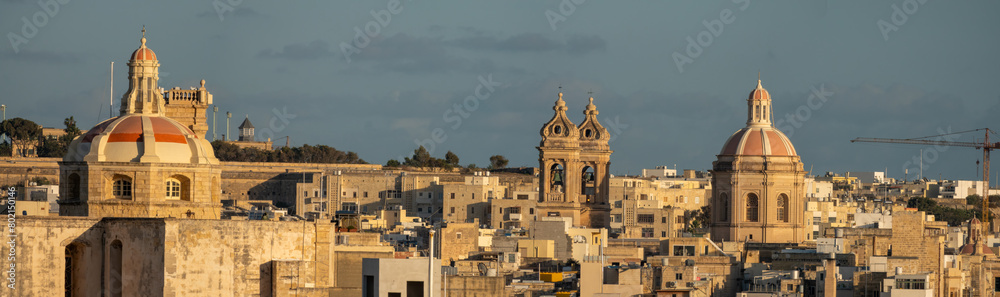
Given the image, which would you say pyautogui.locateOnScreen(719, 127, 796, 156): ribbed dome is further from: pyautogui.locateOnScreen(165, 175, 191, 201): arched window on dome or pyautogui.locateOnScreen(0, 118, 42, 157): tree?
pyautogui.locateOnScreen(0, 118, 42, 157): tree

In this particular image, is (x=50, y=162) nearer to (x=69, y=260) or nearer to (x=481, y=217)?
(x=481, y=217)

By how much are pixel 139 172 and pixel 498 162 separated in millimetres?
119569

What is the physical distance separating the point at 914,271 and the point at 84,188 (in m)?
30.5

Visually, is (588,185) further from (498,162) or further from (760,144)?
(498,162)

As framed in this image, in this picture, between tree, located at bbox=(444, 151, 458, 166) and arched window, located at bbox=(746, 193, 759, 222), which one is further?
tree, located at bbox=(444, 151, 458, 166)

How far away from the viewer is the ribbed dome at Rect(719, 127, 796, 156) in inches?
3260

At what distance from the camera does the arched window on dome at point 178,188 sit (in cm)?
4656

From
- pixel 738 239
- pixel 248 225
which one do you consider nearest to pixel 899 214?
pixel 738 239

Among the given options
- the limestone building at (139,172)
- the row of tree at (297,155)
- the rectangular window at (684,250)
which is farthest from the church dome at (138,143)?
the row of tree at (297,155)

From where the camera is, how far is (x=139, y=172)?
45938 mm

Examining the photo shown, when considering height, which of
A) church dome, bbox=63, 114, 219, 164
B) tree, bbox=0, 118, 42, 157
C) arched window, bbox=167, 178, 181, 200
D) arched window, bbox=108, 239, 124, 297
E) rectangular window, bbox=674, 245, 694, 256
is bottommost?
rectangular window, bbox=674, 245, 694, 256

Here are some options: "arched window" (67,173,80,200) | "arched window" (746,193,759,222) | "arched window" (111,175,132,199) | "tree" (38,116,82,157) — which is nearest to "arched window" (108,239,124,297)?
"arched window" (111,175,132,199)

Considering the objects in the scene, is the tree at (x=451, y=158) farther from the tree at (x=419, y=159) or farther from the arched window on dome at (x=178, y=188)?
the arched window on dome at (x=178, y=188)

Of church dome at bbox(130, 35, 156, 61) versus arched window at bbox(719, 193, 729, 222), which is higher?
church dome at bbox(130, 35, 156, 61)
